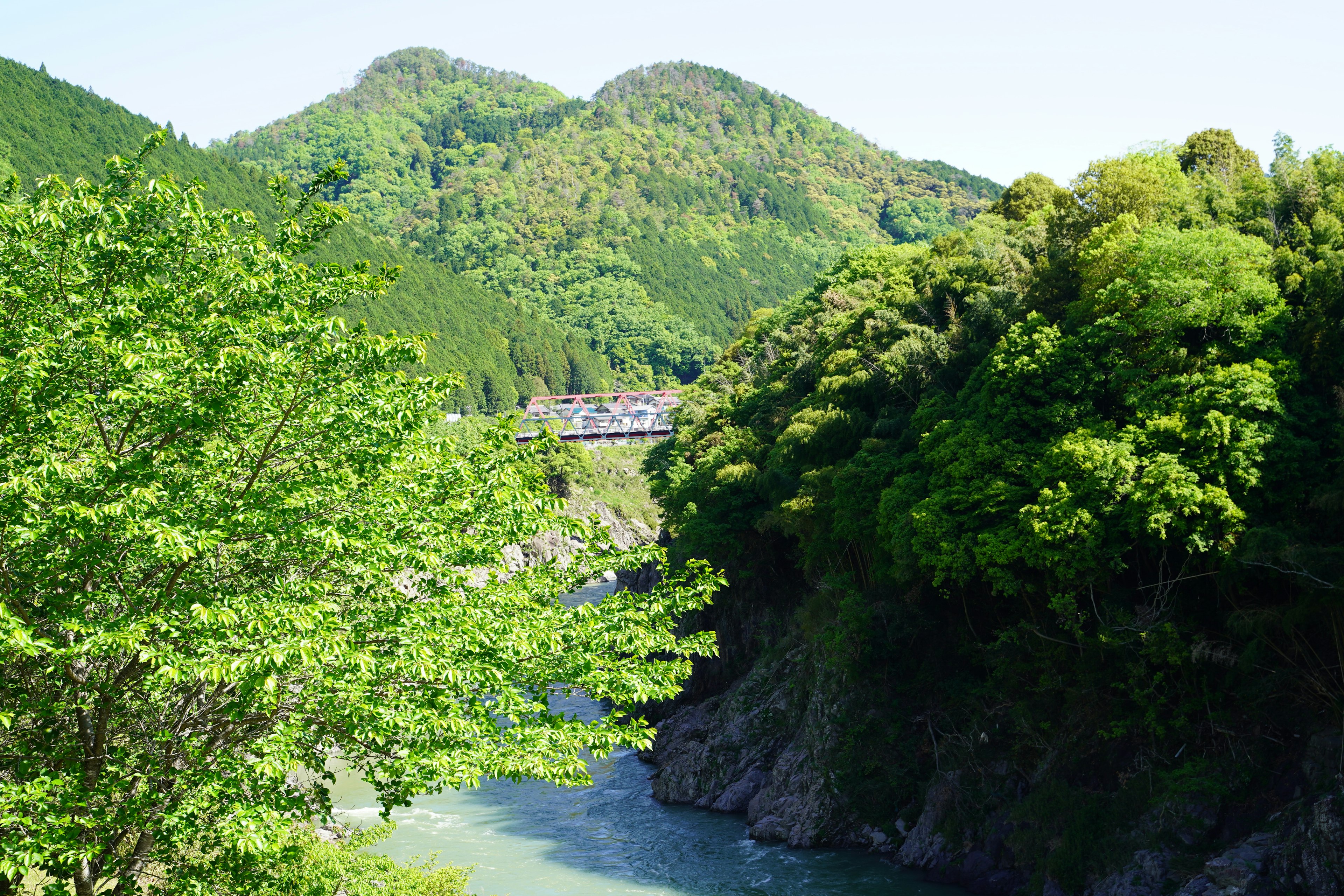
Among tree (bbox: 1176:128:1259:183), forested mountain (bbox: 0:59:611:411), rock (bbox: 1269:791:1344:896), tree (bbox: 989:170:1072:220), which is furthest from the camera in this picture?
forested mountain (bbox: 0:59:611:411)

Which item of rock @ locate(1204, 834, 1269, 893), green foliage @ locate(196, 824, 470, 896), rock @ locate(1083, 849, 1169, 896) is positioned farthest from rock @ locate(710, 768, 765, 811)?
rock @ locate(1204, 834, 1269, 893)

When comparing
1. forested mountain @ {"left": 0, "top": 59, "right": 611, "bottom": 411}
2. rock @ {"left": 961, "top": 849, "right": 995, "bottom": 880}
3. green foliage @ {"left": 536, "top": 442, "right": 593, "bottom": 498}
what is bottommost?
rock @ {"left": 961, "top": 849, "right": 995, "bottom": 880}

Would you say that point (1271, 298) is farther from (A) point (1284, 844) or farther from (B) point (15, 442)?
(B) point (15, 442)

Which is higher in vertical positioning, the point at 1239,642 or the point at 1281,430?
the point at 1281,430

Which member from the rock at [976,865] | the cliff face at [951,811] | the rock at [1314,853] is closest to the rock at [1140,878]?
the cliff face at [951,811]

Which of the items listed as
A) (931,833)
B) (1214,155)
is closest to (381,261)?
(1214,155)

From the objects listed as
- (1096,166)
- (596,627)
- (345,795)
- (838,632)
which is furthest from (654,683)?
(345,795)

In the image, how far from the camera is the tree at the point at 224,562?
8734 mm

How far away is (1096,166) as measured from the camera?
2675 centimetres

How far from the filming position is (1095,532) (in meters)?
18.4

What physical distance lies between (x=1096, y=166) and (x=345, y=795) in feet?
90.6

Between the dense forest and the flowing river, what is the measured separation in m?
1.09

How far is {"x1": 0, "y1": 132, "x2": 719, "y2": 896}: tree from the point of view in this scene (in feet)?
28.7

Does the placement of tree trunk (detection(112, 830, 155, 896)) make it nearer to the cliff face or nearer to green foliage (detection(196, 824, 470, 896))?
green foliage (detection(196, 824, 470, 896))
